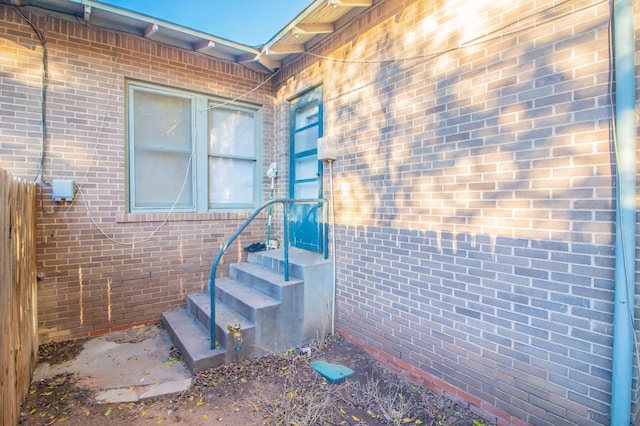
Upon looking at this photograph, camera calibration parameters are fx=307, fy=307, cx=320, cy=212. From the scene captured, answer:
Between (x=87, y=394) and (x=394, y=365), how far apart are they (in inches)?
109

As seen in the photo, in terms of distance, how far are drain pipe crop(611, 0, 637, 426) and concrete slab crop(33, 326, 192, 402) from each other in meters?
3.16

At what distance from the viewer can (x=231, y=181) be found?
A: 4.85 m

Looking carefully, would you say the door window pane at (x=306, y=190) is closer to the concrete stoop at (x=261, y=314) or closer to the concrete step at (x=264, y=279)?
the concrete stoop at (x=261, y=314)

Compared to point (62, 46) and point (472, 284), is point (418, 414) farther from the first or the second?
point (62, 46)

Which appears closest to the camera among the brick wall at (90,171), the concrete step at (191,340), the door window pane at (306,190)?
the concrete step at (191,340)

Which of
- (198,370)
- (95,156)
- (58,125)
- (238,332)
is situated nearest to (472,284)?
(238,332)

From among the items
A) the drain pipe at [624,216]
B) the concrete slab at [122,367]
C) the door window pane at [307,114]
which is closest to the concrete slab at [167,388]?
the concrete slab at [122,367]

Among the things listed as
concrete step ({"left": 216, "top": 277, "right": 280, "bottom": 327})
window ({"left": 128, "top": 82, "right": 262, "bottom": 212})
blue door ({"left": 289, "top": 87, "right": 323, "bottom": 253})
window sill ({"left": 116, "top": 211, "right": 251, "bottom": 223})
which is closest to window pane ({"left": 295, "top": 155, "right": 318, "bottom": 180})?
blue door ({"left": 289, "top": 87, "right": 323, "bottom": 253})

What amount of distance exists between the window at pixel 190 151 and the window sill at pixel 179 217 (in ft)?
0.41

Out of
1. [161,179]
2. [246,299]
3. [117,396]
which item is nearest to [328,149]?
[246,299]

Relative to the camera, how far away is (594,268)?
183 cm

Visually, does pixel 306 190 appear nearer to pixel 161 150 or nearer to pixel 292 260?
pixel 292 260

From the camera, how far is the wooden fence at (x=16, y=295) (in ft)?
6.45

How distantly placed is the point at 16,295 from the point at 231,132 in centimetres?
323
